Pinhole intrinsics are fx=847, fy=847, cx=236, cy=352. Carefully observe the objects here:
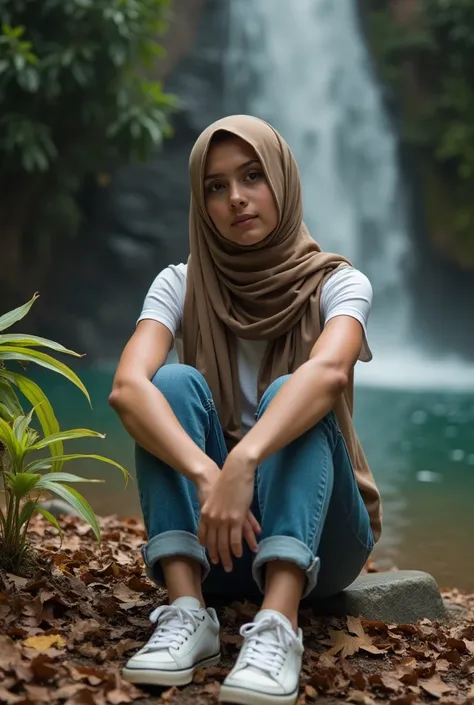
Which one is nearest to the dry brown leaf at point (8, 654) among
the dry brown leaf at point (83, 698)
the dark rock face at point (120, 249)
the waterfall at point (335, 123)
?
the dry brown leaf at point (83, 698)

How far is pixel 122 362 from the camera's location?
197 centimetres

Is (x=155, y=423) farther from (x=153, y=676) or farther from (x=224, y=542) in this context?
(x=153, y=676)

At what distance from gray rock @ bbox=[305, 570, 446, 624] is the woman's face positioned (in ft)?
3.07

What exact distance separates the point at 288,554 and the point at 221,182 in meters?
0.93

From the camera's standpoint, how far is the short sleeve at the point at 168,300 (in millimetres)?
2125

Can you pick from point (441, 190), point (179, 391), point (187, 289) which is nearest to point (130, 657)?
point (179, 391)

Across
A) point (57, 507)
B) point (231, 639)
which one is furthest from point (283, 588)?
point (57, 507)

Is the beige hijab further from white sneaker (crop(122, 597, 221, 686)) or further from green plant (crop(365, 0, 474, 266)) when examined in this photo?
green plant (crop(365, 0, 474, 266))

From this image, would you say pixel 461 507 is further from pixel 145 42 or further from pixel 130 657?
pixel 145 42

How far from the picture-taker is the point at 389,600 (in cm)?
225

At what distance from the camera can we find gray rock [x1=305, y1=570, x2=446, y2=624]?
2158mm

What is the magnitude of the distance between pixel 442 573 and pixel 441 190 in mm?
11318

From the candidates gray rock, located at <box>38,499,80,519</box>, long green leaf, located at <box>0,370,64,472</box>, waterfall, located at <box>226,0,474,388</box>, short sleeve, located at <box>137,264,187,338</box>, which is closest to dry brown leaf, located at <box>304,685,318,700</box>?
long green leaf, located at <box>0,370,64,472</box>

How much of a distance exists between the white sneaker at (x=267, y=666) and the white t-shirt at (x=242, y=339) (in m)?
0.58
